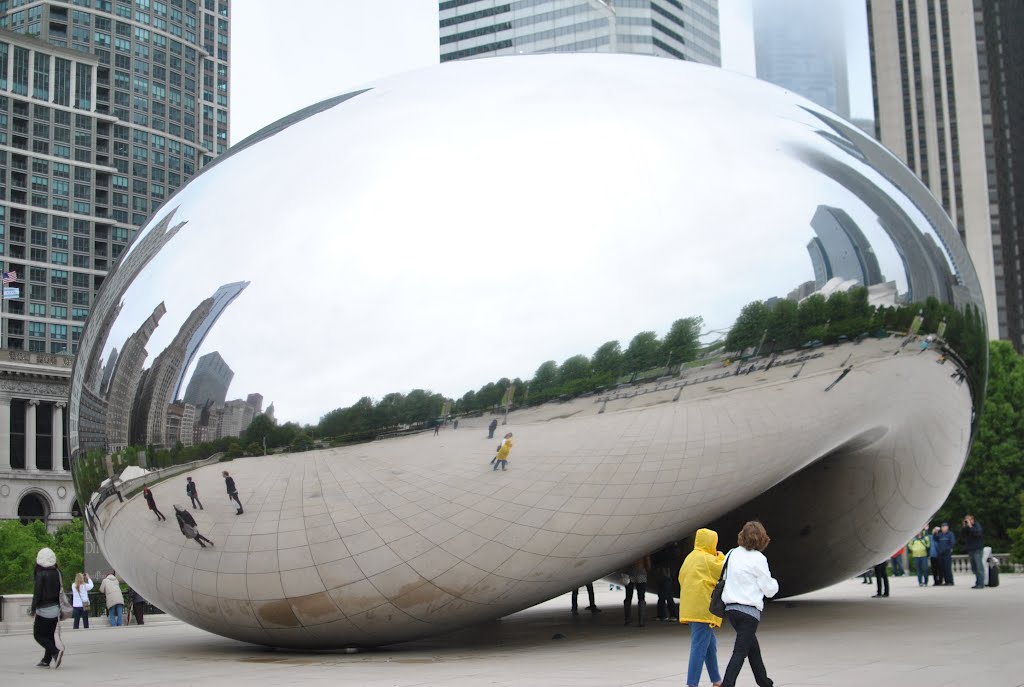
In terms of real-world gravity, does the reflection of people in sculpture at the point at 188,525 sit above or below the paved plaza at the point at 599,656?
above

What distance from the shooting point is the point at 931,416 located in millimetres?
12383

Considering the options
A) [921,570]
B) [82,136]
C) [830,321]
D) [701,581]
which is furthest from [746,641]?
[82,136]

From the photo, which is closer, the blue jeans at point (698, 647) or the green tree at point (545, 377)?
the blue jeans at point (698, 647)

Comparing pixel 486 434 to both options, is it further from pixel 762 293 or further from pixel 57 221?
pixel 57 221

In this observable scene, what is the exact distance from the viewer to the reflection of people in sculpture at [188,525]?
10.6 m

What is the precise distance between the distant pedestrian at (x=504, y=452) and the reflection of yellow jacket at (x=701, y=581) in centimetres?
215

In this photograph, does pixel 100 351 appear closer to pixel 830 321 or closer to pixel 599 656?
pixel 599 656

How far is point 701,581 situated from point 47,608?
7.62 metres

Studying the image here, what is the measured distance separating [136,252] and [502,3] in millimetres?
147151

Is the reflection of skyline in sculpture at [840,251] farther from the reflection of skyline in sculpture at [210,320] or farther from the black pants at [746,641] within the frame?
the reflection of skyline in sculpture at [210,320]

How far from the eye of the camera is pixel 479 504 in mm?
10180

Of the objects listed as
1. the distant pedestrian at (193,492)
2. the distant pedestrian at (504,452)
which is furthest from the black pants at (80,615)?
the distant pedestrian at (504,452)

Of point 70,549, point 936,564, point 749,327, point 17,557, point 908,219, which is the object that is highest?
point 908,219

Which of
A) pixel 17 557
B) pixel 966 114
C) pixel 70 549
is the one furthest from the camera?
pixel 966 114
